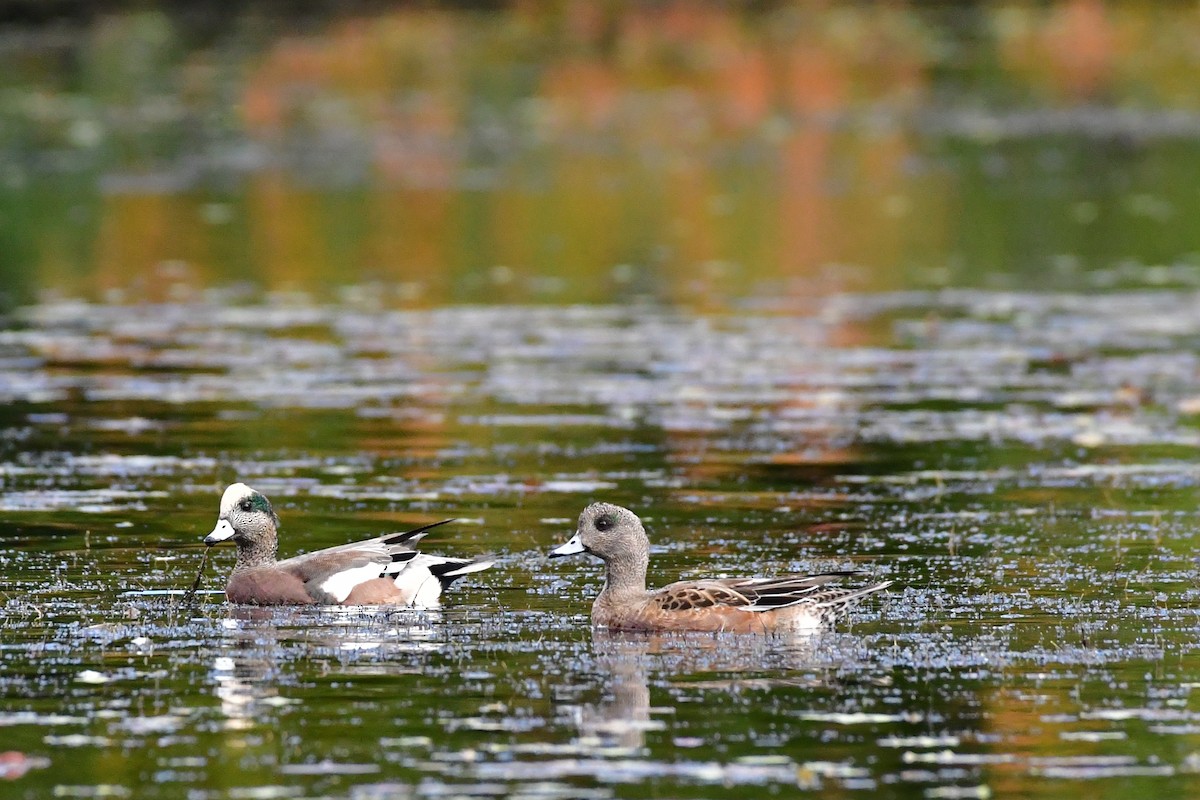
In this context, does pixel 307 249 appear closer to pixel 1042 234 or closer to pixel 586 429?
pixel 1042 234

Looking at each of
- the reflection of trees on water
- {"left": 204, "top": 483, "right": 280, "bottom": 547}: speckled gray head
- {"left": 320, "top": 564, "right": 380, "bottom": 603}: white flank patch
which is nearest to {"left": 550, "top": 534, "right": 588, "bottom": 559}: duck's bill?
{"left": 320, "top": 564, "right": 380, "bottom": 603}: white flank patch

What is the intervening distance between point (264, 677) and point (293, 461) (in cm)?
666

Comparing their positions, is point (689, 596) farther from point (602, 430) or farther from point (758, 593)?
point (602, 430)

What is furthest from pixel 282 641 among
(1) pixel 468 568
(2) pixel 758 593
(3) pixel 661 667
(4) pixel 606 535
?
(2) pixel 758 593

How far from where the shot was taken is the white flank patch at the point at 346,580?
504 inches

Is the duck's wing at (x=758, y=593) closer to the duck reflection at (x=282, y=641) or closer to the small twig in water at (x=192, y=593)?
the duck reflection at (x=282, y=641)

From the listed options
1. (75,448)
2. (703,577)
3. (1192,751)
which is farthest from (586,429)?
(1192,751)

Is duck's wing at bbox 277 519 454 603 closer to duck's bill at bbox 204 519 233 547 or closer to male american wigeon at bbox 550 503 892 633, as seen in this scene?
duck's bill at bbox 204 519 233 547

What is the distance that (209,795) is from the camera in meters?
8.91

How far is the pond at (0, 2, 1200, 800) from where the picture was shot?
9.91 m

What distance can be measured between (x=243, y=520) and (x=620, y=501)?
3289 millimetres

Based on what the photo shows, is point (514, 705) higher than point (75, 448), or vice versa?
point (75, 448)

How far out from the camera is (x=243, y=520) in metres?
13.3

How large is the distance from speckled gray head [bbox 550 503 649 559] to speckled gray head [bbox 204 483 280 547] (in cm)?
167
